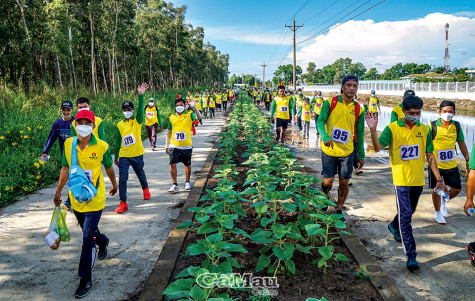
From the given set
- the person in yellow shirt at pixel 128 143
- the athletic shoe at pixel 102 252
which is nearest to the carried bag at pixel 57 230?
the athletic shoe at pixel 102 252

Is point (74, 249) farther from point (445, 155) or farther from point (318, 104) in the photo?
point (318, 104)

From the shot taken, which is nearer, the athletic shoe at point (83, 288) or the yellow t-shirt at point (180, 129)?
the athletic shoe at point (83, 288)

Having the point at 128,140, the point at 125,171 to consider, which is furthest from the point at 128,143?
the point at 125,171

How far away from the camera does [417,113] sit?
3.86 meters

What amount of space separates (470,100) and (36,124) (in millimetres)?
32890

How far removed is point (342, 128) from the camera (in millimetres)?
4973

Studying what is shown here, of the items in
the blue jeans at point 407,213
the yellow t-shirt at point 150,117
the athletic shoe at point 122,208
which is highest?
the yellow t-shirt at point 150,117

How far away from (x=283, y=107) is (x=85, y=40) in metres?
36.5

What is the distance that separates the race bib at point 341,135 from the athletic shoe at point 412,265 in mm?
1845

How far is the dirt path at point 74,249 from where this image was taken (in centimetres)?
352

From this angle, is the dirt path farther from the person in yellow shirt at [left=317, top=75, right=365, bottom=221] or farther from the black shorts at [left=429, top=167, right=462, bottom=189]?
the black shorts at [left=429, top=167, right=462, bottom=189]

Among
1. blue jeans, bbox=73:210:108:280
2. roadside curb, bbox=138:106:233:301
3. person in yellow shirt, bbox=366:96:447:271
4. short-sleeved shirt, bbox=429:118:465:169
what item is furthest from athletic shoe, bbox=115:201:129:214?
short-sleeved shirt, bbox=429:118:465:169

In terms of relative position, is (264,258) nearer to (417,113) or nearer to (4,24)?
(417,113)

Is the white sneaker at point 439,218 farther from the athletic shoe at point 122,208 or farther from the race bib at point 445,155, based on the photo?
the athletic shoe at point 122,208
